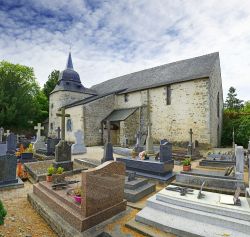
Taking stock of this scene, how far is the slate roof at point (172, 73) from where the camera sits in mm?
17269

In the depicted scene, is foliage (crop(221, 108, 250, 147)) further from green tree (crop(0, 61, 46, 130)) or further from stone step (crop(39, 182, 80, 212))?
green tree (crop(0, 61, 46, 130))

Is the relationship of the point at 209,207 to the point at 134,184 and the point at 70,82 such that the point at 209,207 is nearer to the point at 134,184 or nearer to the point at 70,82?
the point at 134,184

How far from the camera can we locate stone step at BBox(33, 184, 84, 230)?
143 inches

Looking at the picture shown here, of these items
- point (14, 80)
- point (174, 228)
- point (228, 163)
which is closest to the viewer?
point (174, 228)

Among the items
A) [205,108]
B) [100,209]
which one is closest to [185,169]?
[100,209]

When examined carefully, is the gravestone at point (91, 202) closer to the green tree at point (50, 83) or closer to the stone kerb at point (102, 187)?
the stone kerb at point (102, 187)

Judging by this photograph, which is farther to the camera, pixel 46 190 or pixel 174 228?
pixel 46 190

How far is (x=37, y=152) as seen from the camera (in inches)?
540

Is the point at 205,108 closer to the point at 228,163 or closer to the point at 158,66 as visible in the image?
the point at 228,163

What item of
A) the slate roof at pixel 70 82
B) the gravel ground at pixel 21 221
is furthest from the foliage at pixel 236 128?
the slate roof at pixel 70 82

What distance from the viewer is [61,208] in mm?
4133

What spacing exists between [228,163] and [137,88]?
13753 millimetres

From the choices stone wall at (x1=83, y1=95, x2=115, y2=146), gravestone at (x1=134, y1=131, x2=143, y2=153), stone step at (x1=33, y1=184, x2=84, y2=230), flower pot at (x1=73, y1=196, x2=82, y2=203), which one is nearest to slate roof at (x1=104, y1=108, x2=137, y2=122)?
stone wall at (x1=83, y1=95, x2=115, y2=146)

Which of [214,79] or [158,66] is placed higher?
[158,66]
